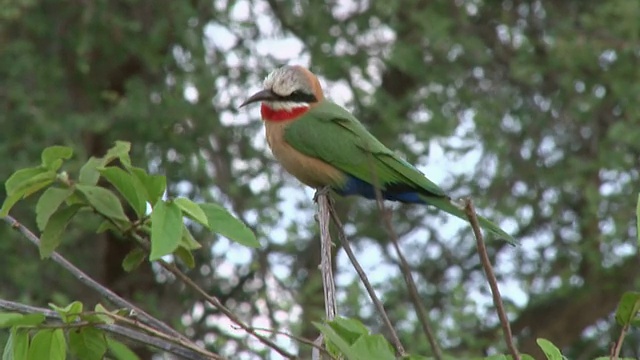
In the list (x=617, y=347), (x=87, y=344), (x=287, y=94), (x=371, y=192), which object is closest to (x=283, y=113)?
(x=287, y=94)

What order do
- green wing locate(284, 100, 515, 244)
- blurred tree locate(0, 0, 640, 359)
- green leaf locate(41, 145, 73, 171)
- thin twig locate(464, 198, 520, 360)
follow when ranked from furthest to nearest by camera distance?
blurred tree locate(0, 0, 640, 359)
green wing locate(284, 100, 515, 244)
green leaf locate(41, 145, 73, 171)
thin twig locate(464, 198, 520, 360)

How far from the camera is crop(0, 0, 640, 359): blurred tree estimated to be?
661 centimetres

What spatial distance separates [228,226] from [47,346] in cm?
30

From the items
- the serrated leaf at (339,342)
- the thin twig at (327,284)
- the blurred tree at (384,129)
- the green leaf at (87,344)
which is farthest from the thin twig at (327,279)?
the blurred tree at (384,129)

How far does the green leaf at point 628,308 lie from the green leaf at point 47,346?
78 cm

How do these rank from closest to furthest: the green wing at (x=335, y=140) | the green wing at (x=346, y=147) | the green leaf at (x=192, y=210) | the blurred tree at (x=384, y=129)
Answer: the green leaf at (x=192, y=210), the green wing at (x=346, y=147), the green wing at (x=335, y=140), the blurred tree at (x=384, y=129)

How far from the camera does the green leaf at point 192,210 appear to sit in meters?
1.82

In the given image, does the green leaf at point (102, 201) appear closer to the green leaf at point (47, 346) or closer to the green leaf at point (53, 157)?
the green leaf at point (53, 157)

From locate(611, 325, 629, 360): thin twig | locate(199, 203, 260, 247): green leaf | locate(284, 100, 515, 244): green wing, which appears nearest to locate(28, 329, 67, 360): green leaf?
locate(199, 203, 260, 247): green leaf

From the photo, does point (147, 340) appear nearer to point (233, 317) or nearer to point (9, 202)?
point (233, 317)

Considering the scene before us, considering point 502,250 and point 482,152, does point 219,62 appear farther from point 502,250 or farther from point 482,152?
point 502,250

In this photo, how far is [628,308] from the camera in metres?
1.76

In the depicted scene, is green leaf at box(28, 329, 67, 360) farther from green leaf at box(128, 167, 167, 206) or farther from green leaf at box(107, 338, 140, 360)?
green leaf at box(128, 167, 167, 206)

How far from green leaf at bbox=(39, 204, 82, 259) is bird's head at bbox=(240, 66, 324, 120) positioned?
1.72 meters
